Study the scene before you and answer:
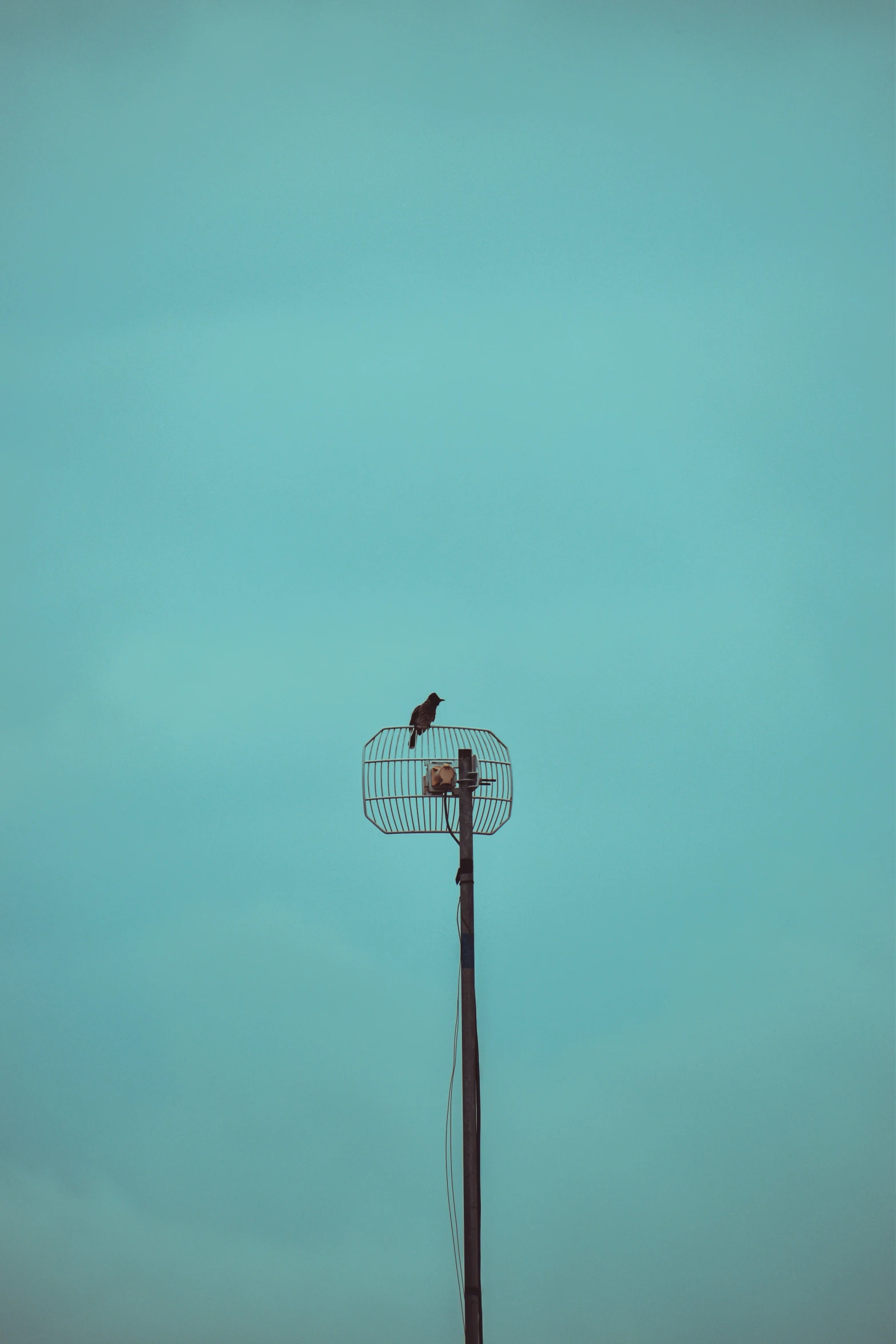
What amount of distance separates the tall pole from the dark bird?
339 mm

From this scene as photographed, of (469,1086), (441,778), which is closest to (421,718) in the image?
(441,778)

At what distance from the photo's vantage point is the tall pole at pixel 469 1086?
540cm

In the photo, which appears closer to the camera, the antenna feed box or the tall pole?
the tall pole

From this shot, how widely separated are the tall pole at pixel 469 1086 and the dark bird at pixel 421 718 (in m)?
0.34

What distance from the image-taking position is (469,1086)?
5.51 meters

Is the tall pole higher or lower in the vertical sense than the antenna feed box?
lower

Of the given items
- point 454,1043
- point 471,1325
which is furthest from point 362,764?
point 471,1325

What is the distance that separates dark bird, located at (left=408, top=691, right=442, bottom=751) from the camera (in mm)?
6105

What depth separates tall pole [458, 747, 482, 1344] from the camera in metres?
5.40

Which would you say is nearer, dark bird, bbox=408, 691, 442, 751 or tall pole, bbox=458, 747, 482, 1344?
tall pole, bbox=458, 747, 482, 1344

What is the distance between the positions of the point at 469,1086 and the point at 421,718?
172 cm

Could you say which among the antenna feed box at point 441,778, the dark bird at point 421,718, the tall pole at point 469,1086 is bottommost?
the tall pole at point 469,1086

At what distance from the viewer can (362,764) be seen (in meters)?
5.94

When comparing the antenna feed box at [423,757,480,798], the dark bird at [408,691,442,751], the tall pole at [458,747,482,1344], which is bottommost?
the tall pole at [458,747,482,1344]
